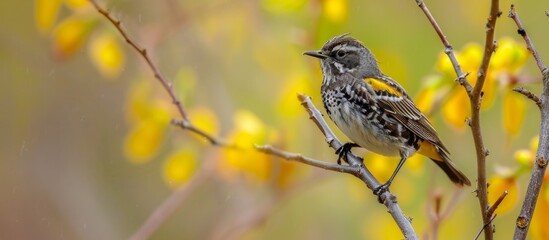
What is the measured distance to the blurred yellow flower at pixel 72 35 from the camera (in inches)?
179

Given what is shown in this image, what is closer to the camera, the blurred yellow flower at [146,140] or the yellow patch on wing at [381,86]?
the blurred yellow flower at [146,140]

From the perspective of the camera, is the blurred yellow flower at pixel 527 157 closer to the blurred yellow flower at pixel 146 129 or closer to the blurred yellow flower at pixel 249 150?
the blurred yellow flower at pixel 249 150

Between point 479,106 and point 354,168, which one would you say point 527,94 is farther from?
point 354,168

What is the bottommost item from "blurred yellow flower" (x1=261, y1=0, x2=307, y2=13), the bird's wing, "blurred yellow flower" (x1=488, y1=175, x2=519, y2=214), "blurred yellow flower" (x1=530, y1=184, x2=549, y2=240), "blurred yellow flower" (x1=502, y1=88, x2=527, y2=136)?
"blurred yellow flower" (x1=530, y1=184, x2=549, y2=240)

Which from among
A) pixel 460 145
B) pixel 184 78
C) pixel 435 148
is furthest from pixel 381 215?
pixel 184 78

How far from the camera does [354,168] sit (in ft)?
11.7

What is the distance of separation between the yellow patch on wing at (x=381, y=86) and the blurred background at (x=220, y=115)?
11 cm

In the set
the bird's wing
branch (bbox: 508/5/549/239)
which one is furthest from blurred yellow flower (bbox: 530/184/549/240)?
the bird's wing

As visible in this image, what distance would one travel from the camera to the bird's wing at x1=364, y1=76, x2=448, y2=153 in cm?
494

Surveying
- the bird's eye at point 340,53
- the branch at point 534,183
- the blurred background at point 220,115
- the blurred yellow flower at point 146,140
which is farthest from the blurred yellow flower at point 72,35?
the branch at point 534,183

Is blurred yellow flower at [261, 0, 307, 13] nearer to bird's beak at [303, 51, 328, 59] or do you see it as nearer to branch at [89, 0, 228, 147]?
bird's beak at [303, 51, 328, 59]

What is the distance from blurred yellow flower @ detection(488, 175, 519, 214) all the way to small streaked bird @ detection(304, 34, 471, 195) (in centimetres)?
115

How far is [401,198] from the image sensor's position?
6031 mm

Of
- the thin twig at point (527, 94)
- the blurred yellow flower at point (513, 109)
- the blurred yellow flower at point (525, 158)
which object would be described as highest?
the blurred yellow flower at point (513, 109)
